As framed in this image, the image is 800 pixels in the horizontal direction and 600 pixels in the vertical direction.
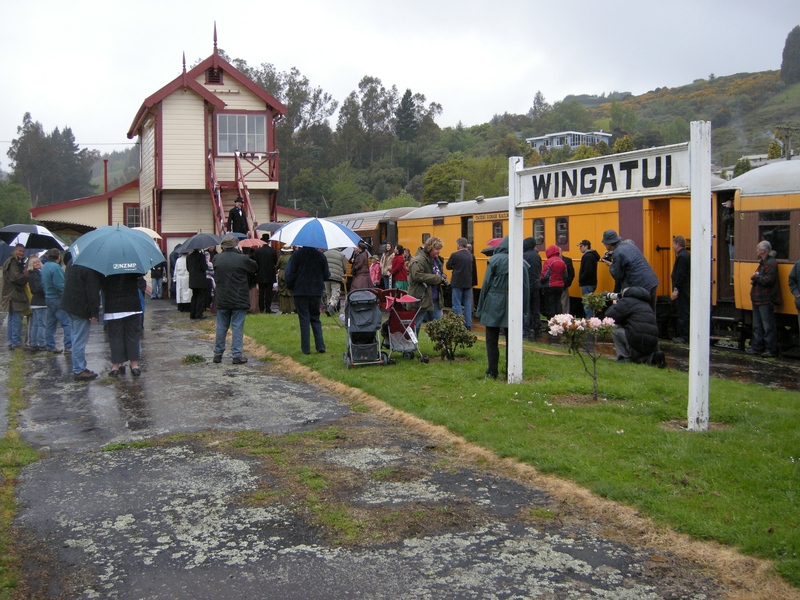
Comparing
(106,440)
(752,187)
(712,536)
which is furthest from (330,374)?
(752,187)

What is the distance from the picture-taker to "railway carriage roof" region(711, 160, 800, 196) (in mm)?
13547

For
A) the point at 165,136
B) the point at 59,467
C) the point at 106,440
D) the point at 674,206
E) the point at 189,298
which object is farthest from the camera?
the point at 165,136

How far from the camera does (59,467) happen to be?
6586 mm

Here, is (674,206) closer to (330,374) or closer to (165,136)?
(330,374)

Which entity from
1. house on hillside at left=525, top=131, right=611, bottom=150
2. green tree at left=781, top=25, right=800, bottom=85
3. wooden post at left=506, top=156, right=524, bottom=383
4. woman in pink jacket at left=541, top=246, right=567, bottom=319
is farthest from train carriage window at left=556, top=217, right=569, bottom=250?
green tree at left=781, top=25, right=800, bottom=85

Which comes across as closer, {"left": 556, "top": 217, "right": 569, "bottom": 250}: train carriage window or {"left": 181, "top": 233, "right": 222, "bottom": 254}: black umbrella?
{"left": 181, "top": 233, "right": 222, "bottom": 254}: black umbrella

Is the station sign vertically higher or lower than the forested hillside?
lower

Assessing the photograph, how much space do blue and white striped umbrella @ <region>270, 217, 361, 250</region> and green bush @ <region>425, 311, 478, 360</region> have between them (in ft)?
6.75

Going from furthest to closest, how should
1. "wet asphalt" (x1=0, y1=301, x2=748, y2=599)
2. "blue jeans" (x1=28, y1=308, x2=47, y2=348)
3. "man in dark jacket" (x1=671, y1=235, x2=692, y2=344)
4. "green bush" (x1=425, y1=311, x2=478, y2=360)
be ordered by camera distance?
1. "man in dark jacket" (x1=671, y1=235, x2=692, y2=344)
2. "blue jeans" (x1=28, y1=308, x2=47, y2=348)
3. "green bush" (x1=425, y1=311, x2=478, y2=360)
4. "wet asphalt" (x1=0, y1=301, x2=748, y2=599)

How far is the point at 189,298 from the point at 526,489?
51.3 ft

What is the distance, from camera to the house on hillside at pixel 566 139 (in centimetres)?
13950

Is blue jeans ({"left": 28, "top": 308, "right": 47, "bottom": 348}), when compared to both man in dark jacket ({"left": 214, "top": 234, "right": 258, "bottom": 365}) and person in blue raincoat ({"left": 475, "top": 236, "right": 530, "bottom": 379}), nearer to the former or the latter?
man in dark jacket ({"left": 214, "top": 234, "right": 258, "bottom": 365})

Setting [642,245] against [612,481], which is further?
[642,245]

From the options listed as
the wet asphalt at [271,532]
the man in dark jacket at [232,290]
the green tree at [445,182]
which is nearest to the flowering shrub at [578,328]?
the wet asphalt at [271,532]
